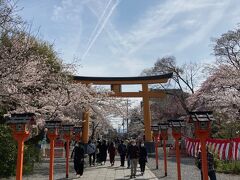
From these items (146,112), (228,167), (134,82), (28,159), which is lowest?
(228,167)

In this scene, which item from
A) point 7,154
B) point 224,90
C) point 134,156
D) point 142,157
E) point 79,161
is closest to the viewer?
point 7,154

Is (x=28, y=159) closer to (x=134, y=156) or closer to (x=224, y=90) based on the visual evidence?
(x=134, y=156)

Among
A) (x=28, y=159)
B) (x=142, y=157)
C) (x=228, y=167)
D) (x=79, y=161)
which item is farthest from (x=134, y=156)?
(x=28, y=159)

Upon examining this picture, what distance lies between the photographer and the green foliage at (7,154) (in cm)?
1628

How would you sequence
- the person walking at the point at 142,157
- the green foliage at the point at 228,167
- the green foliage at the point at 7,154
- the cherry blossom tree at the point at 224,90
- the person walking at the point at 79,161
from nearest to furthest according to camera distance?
the green foliage at the point at 7,154 → the person walking at the point at 79,161 → the green foliage at the point at 228,167 → the person walking at the point at 142,157 → the cherry blossom tree at the point at 224,90

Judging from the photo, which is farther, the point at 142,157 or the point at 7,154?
the point at 142,157

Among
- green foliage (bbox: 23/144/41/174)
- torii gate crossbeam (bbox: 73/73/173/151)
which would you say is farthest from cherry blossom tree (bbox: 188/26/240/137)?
green foliage (bbox: 23/144/41/174)

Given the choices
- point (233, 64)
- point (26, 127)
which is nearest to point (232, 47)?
point (233, 64)

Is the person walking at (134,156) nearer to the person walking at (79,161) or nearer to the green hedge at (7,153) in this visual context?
the person walking at (79,161)

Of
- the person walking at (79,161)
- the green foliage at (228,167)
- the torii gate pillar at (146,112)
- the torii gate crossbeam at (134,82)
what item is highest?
the torii gate crossbeam at (134,82)

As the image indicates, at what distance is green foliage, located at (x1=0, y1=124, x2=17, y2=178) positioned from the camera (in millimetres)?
16281

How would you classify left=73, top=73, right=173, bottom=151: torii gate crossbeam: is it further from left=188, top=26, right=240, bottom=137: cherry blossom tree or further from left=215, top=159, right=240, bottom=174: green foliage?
left=215, top=159, right=240, bottom=174: green foliage

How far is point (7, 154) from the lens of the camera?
16.3 metres

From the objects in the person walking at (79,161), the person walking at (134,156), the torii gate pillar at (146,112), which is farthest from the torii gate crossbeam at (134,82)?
the person walking at (134,156)
